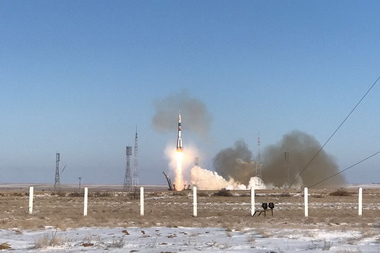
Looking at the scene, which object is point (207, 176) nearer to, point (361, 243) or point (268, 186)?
point (268, 186)

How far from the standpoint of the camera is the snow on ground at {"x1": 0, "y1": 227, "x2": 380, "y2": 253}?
13.2 meters

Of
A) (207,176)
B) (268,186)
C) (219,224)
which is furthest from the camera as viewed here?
(268,186)

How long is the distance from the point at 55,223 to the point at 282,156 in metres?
131

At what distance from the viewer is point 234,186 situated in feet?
419

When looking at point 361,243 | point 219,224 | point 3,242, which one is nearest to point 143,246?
point 3,242

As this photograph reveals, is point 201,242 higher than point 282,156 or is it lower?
lower

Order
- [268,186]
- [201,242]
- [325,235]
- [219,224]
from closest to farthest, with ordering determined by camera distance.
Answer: [201,242] < [325,235] < [219,224] < [268,186]

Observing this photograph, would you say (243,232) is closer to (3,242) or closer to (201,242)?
(201,242)

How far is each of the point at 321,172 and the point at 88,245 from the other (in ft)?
455

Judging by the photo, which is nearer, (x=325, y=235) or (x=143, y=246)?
(x=143, y=246)

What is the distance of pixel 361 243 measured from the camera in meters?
14.2

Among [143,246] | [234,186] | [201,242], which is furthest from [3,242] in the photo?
[234,186]

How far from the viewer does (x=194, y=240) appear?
1522cm

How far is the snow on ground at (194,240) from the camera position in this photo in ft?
43.3
